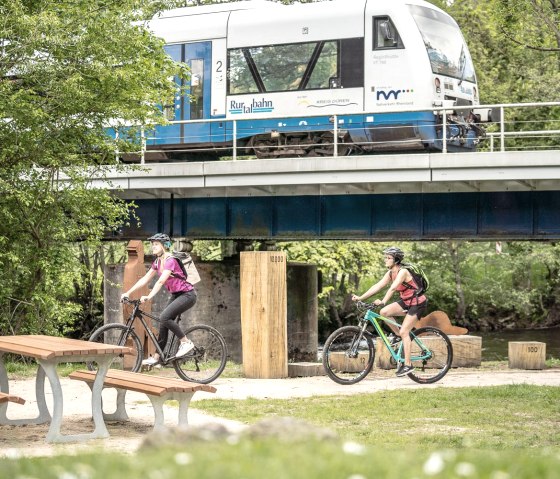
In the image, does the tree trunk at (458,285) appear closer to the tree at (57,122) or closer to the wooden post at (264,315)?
the tree at (57,122)

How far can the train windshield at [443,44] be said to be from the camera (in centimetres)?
2384

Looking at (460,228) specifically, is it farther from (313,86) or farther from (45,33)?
(45,33)

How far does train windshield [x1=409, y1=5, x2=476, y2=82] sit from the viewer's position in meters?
23.8

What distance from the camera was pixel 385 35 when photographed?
23641 mm

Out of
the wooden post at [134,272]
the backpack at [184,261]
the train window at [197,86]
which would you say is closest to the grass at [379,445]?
the wooden post at [134,272]

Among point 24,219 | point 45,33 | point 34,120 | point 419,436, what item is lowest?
point 419,436

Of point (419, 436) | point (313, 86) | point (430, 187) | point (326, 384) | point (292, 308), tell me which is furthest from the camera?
point (292, 308)

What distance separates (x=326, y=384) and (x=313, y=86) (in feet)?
36.4

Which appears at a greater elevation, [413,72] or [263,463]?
[413,72]

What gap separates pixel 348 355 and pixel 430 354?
41.0 inches

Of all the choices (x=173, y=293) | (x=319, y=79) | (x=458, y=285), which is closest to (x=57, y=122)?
(x=173, y=293)

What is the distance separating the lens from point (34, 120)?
17.1 m

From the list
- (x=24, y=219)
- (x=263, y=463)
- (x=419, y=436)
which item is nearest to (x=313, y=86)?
(x=24, y=219)

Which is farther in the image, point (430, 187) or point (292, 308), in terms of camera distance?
point (292, 308)
